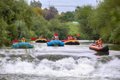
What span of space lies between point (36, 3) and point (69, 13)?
2222 centimetres

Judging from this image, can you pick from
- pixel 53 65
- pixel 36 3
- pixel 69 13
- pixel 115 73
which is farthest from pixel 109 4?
pixel 36 3

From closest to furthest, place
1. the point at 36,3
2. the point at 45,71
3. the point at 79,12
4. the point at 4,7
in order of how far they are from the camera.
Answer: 1. the point at 4,7
2. the point at 45,71
3. the point at 79,12
4. the point at 36,3

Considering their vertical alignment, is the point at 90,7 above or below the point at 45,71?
above

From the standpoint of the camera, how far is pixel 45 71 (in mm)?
23953

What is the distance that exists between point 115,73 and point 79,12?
9361cm

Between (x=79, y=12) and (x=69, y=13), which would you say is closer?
(x=79, y=12)

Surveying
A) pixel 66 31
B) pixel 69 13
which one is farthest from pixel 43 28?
pixel 69 13

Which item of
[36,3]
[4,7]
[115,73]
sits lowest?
[115,73]

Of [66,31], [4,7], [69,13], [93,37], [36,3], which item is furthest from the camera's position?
[36,3]

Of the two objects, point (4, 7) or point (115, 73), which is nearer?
point (4, 7)

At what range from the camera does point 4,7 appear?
62.3 feet

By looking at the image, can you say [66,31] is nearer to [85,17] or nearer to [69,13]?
[85,17]

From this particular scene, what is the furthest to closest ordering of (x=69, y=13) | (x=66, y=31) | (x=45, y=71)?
(x=69, y=13) → (x=66, y=31) → (x=45, y=71)

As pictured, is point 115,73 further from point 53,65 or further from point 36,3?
point 36,3
